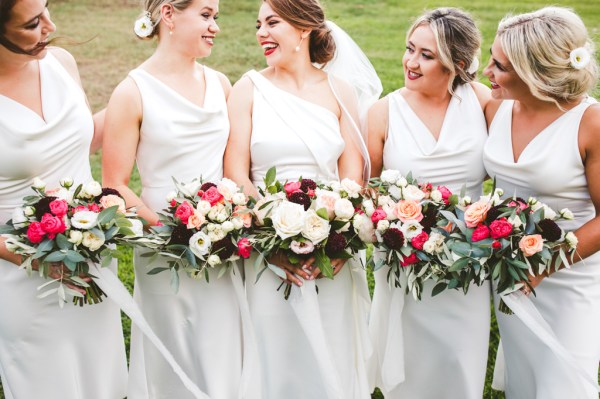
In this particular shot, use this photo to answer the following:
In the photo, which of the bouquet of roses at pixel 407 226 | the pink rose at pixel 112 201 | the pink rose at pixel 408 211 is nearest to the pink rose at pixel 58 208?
the pink rose at pixel 112 201

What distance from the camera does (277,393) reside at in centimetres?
482

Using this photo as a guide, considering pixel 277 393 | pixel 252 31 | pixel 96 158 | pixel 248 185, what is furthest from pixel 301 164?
pixel 252 31

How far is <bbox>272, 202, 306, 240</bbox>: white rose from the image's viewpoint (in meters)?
4.13

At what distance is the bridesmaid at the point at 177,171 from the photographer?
15.1 feet

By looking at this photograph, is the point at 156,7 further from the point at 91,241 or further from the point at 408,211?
the point at 408,211

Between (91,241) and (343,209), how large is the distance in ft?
4.80

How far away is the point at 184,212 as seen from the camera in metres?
4.22

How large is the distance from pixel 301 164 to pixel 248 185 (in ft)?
1.31

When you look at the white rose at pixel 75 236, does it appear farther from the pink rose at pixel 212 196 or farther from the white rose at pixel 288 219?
the white rose at pixel 288 219

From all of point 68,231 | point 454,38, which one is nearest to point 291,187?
point 68,231

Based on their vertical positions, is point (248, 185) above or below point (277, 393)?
above

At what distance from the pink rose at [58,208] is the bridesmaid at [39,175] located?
35cm

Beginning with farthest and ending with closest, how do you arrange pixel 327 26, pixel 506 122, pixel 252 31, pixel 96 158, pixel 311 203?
pixel 252 31 < pixel 96 158 < pixel 327 26 < pixel 506 122 < pixel 311 203

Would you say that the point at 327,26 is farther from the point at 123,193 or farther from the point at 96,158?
the point at 96,158
